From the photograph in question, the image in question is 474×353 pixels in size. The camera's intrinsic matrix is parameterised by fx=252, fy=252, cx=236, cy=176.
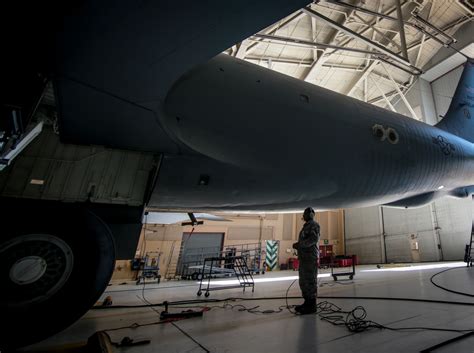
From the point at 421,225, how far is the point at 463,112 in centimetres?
999

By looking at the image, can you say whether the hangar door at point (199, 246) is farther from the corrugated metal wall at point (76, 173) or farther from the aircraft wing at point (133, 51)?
the aircraft wing at point (133, 51)

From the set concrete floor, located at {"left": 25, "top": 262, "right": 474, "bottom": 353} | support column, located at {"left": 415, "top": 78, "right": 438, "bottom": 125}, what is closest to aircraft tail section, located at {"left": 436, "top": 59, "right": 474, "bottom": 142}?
concrete floor, located at {"left": 25, "top": 262, "right": 474, "bottom": 353}

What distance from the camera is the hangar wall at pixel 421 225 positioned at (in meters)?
12.4

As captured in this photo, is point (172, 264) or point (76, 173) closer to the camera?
point (76, 173)

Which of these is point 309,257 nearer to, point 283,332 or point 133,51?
point 283,332

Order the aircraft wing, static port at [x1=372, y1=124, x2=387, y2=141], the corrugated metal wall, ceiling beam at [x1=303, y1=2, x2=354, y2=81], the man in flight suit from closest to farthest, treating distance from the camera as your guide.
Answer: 1. the aircraft wing
2. the corrugated metal wall
3. the man in flight suit
4. static port at [x1=372, y1=124, x2=387, y2=141]
5. ceiling beam at [x1=303, y1=2, x2=354, y2=81]

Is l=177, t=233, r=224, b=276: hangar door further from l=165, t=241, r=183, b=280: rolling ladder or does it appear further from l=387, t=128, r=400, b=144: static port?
l=387, t=128, r=400, b=144: static port

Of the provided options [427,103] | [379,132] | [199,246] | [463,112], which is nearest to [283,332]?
[379,132]

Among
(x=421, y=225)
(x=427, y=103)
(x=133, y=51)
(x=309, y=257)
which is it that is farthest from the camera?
(x=427, y=103)

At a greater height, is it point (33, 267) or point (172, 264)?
point (33, 267)

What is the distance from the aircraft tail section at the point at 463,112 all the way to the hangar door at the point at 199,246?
11.3 meters

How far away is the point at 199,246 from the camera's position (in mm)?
15000

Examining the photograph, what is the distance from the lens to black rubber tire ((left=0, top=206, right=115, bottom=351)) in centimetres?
157

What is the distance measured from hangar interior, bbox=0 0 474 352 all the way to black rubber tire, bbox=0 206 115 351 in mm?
194
